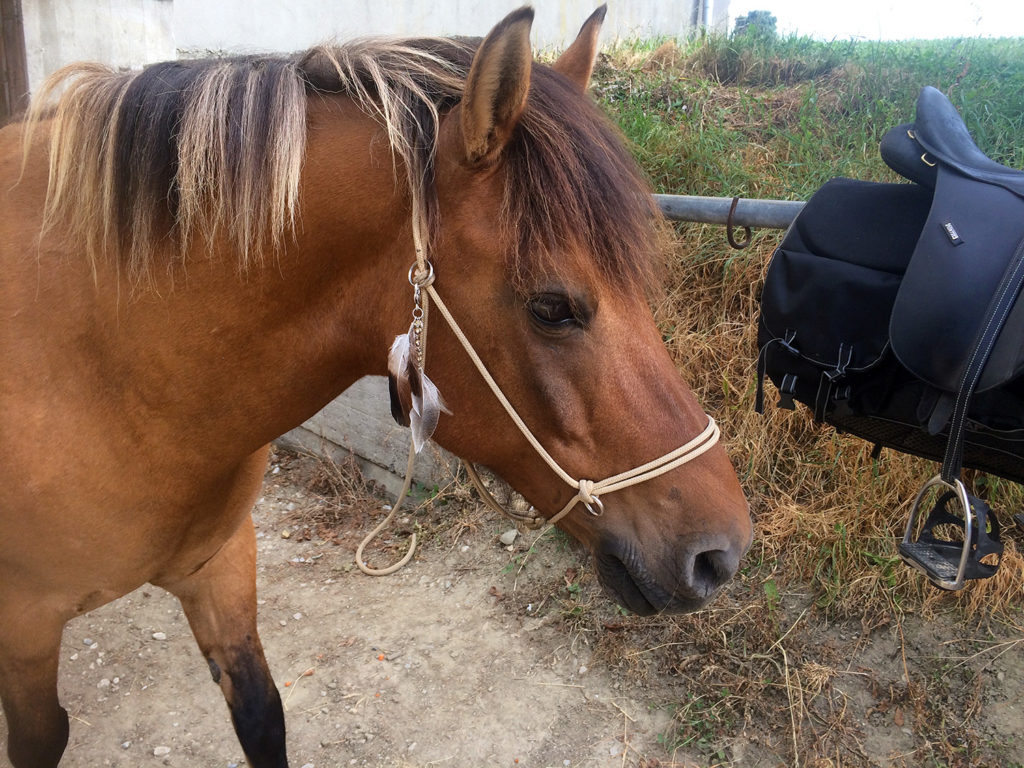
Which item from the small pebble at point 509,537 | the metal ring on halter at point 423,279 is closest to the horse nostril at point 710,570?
the metal ring on halter at point 423,279

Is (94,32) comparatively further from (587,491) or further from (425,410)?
(587,491)

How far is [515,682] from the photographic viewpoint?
111 inches

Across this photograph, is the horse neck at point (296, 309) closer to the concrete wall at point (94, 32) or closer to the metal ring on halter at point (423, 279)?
the metal ring on halter at point (423, 279)

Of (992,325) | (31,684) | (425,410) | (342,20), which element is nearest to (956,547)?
(992,325)

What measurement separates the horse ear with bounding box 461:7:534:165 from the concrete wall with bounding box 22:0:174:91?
164 inches

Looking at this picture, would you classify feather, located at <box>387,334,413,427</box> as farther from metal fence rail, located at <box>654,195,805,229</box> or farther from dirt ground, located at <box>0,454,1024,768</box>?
dirt ground, located at <box>0,454,1024,768</box>

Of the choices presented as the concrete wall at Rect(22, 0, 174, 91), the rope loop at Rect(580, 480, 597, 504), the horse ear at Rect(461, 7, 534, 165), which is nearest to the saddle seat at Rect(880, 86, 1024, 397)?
the rope loop at Rect(580, 480, 597, 504)

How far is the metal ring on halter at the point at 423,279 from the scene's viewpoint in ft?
4.13

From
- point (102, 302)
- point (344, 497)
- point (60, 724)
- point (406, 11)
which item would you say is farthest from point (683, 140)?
point (406, 11)

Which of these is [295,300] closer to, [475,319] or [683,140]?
[475,319]

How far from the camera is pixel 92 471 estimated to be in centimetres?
148

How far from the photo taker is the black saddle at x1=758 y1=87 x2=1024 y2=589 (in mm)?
1378

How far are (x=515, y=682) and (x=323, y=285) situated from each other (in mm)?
2055

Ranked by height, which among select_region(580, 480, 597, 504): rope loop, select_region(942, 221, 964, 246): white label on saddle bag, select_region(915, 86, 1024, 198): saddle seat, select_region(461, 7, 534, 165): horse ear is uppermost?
select_region(461, 7, 534, 165): horse ear
